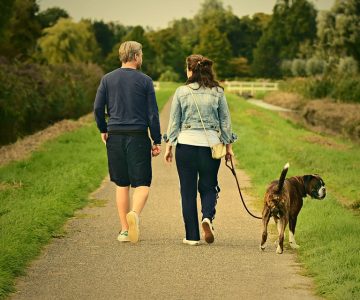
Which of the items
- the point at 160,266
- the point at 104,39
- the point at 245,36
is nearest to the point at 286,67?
the point at 245,36

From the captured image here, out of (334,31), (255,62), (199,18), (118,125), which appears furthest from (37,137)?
(199,18)

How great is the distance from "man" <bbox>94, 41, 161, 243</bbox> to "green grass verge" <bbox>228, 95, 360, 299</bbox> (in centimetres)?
174

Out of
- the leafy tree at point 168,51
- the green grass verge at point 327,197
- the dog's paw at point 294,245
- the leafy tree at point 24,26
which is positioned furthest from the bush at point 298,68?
the dog's paw at point 294,245

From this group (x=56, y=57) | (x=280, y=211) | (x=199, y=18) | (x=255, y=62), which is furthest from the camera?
(x=199, y=18)

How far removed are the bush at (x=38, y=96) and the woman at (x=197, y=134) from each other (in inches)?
659

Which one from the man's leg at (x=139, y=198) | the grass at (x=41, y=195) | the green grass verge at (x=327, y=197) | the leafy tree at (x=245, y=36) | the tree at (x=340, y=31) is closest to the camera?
the green grass verge at (x=327, y=197)

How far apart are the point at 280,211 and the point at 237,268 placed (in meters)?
0.91

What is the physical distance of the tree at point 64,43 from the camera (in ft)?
243

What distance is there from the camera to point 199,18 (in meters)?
160

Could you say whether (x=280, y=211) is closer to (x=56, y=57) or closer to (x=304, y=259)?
(x=304, y=259)

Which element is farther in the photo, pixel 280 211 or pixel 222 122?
pixel 222 122

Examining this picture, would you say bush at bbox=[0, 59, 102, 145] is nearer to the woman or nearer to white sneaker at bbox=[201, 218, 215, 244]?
the woman

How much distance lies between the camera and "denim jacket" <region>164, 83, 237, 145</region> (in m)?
8.73

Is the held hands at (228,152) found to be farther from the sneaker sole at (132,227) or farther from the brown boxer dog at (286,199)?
the sneaker sole at (132,227)
